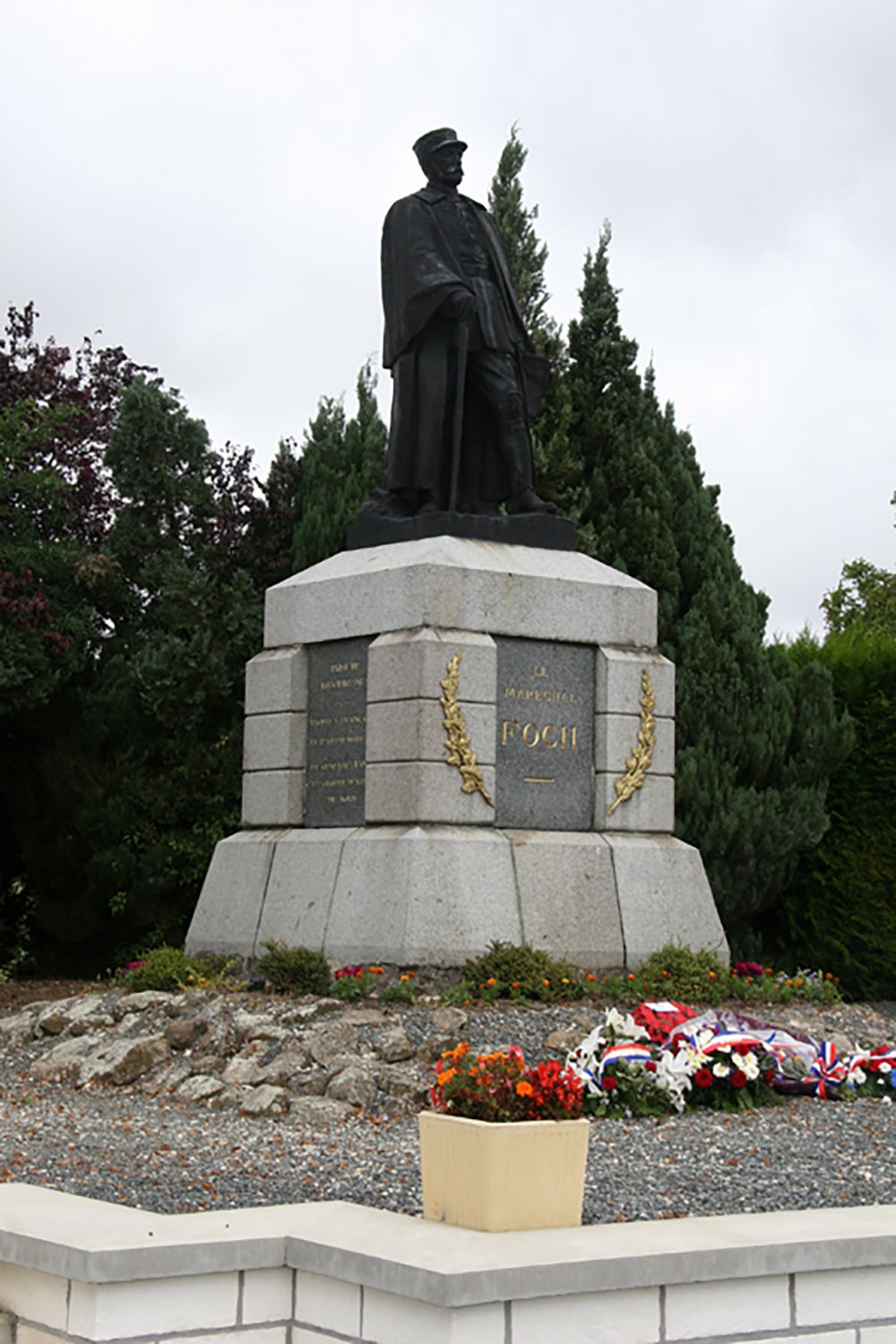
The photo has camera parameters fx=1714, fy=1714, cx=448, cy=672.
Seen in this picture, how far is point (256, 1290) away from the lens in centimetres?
447

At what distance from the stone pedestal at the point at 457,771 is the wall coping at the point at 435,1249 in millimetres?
5273

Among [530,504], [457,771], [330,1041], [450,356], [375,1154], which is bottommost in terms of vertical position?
[375,1154]

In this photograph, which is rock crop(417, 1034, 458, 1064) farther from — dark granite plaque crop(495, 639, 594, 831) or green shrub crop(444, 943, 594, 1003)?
dark granite plaque crop(495, 639, 594, 831)

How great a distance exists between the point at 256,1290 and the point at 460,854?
5.83 meters

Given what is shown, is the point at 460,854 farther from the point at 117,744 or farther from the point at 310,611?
the point at 117,744

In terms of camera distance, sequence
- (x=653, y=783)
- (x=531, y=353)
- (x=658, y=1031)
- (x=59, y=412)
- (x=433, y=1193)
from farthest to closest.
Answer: (x=59, y=412), (x=531, y=353), (x=653, y=783), (x=658, y=1031), (x=433, y=1193)


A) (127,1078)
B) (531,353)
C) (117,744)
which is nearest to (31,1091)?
(127,1078)

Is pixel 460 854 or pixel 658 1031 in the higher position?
pixel 460 854

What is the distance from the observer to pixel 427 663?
10430 millimetres

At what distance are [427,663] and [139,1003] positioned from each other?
8.63ft

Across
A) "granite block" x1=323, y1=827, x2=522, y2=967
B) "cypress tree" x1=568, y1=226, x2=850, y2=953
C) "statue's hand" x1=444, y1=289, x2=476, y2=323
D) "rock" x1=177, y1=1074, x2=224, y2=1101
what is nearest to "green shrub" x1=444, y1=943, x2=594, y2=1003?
"granite block" x1=323, y1=827, x2=522, y2=967

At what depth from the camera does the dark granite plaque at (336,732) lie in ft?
36.5

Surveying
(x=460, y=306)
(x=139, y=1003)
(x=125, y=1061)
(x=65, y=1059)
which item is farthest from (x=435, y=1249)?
(x=460, y=306)

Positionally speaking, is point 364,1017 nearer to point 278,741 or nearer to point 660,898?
point 660,898
